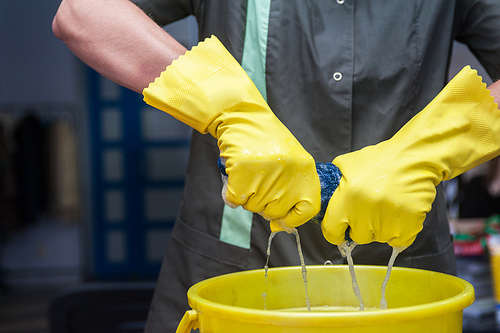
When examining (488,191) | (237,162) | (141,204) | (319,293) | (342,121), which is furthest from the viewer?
(141,204)

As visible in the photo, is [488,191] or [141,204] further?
[141,204]

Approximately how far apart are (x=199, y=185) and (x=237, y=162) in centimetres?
34

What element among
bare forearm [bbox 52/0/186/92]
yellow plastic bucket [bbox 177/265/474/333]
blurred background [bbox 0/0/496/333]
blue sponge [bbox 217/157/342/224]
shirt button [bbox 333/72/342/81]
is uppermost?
bare forearm [bbox 52/0/186/92]

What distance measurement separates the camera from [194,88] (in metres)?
0.60

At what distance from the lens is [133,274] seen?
161 inches

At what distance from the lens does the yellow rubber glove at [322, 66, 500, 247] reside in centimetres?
56

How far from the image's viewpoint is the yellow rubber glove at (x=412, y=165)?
0.56 meters

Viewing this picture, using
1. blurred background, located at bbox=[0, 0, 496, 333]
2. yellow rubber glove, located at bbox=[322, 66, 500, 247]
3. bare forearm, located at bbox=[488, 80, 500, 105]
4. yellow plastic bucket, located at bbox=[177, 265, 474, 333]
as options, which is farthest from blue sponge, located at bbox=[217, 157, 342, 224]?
blurred background, located at bbox=[0, 0, 496, 333]

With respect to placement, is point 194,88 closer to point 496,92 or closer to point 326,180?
point 326,180

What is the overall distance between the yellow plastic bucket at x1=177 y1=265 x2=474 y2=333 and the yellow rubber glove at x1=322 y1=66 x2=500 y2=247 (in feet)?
0.32

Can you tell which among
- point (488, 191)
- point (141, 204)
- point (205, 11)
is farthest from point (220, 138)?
point (141, 204)

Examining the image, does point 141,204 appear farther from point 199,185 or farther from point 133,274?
point 199,185

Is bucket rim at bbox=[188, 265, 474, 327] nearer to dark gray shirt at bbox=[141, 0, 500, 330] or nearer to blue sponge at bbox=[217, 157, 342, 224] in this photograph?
blue sponge at bbox=[217, 157, 342, 224]

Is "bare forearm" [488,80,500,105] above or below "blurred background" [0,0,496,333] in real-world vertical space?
above
